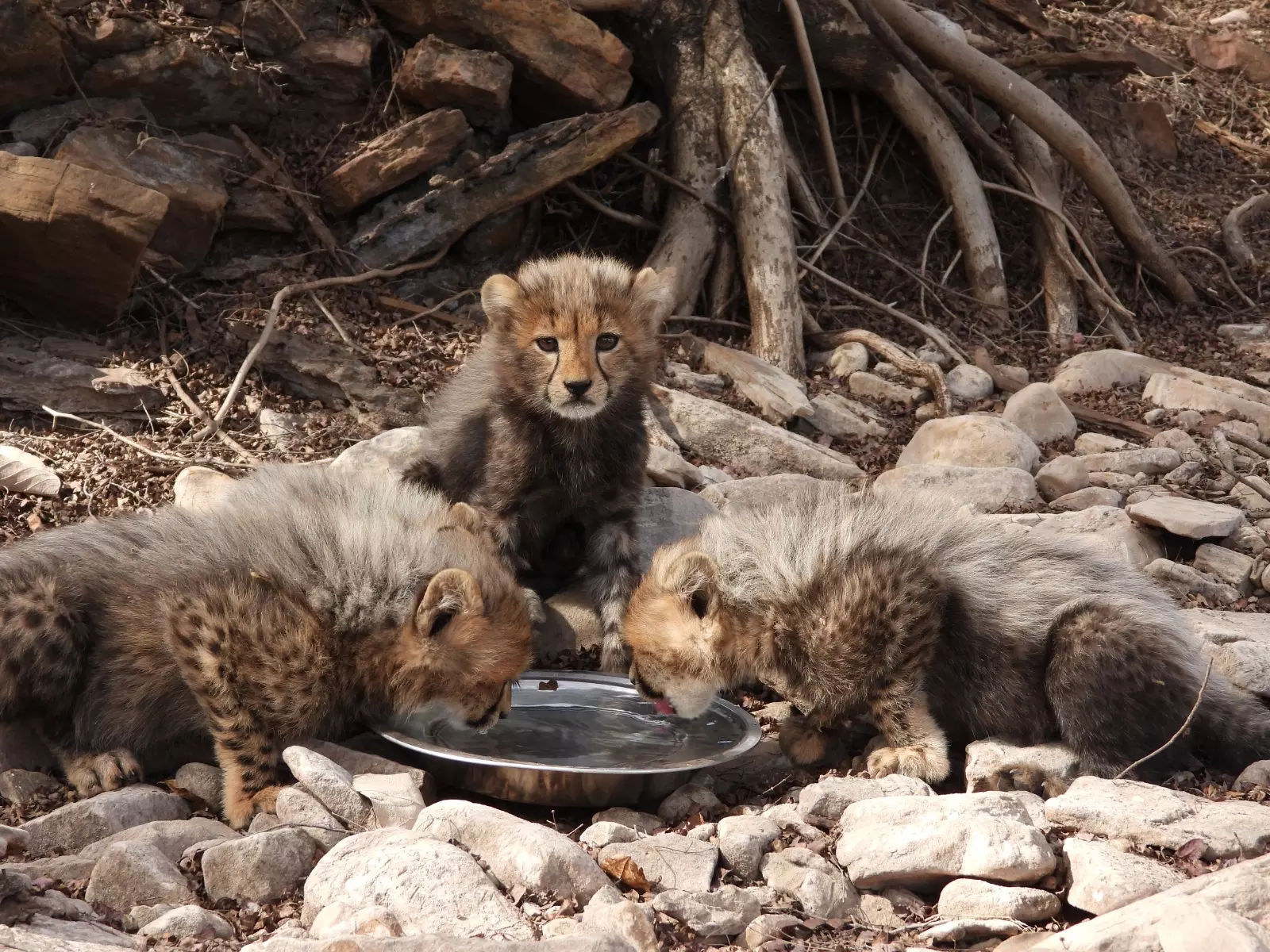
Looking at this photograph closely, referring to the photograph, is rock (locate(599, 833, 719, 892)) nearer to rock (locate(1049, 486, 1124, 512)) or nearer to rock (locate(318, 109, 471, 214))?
rock (locate(1049, 486, 1124, 512))

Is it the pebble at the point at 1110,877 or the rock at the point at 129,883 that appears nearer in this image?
the pebble at the point at 1110,877

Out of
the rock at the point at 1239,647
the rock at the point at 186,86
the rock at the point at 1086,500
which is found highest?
the rock at the point at 186,86

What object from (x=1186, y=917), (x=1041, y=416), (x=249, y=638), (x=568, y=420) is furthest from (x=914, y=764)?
(x=1041, y=416)

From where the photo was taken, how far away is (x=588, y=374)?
573 cm

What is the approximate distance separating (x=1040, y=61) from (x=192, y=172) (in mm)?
7236

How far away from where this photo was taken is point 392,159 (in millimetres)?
8531

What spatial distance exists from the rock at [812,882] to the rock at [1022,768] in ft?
2.63

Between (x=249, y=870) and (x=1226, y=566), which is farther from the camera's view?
(x=1226, y=566)

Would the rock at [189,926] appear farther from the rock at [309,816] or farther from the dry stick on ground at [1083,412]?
the dry stick on ground at [1083,412]

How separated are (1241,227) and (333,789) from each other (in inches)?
426

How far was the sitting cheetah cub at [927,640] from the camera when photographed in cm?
456

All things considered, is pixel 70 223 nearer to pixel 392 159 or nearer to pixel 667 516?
pixel 392 159

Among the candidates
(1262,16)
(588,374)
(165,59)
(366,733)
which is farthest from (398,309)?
(1262,16)

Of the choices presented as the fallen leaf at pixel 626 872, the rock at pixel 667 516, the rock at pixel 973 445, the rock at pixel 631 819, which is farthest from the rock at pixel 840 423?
the fallen leaf at pixel 626 872
